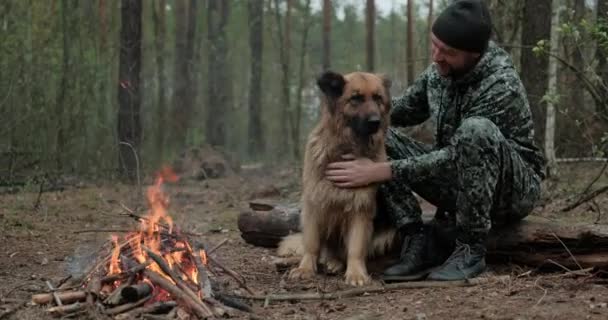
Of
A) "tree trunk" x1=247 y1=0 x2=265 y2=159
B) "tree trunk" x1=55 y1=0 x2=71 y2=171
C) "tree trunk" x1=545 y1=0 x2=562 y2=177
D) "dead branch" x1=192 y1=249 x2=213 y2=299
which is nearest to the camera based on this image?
"dead branch" x1=192 y1=249 x2=213 y2=299

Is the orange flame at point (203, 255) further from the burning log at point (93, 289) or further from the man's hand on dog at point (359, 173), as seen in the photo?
the man's hand on dog at point (359, 173)

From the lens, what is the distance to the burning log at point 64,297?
12.1 ft

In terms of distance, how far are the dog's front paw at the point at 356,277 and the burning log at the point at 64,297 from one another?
1.76 m

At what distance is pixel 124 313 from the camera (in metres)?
3.54

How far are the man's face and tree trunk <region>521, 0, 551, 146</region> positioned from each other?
215 inches

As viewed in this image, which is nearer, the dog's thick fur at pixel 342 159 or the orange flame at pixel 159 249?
the orange flame at pixel 159 249

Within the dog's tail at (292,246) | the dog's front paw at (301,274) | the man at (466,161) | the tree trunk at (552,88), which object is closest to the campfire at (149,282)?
the dog's front paw at (301,274)

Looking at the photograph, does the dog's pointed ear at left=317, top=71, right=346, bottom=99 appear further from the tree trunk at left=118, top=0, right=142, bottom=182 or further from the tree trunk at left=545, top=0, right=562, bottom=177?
the tree trunk at left=118, top=0, right=142, bottom=182

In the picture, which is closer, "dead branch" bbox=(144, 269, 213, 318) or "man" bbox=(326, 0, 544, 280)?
Answer: "dead branch" bbox=(144, 269, 213, 318)

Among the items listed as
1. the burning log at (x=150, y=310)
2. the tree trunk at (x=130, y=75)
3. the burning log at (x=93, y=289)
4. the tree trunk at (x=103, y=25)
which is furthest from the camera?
the tree trunk at (x=103, y=25)

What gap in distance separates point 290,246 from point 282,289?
92 cm

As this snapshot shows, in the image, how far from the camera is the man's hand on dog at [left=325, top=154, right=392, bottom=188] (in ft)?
14.9

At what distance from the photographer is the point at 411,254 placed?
468 centimetres

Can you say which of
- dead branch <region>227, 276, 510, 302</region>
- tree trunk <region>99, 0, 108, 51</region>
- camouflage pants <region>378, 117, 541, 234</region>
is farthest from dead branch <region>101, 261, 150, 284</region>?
tree trunk <region>99, 0, 108, 51</region>
